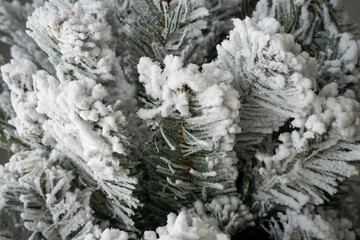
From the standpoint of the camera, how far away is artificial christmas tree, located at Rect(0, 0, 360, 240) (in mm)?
310

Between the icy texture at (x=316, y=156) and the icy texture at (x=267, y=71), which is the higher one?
the icy texture at (x=267, y=71)

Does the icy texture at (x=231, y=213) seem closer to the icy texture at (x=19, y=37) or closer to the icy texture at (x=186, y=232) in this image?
the icy texture at (x=186, y=232)

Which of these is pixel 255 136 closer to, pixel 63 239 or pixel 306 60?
pixel 306 60

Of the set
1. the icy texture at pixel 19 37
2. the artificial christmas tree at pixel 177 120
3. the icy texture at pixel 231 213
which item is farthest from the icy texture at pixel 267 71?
the icy texture at pixel 19 37

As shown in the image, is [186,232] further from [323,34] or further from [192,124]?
[323,34]

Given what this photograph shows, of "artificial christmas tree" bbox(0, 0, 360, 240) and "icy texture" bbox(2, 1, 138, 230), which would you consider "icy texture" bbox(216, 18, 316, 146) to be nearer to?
"artificial christmas tree" bbox(0, 0, 360, 240)

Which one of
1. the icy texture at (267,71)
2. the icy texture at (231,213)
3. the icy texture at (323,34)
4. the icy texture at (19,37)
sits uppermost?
the icy texture at (19,37)

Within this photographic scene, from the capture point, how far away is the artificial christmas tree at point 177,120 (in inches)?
12.2

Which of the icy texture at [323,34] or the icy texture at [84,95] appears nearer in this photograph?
the icy texture at [84,95]

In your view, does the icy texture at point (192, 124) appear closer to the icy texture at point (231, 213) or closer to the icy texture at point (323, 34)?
the icy texture at point (231, 213)

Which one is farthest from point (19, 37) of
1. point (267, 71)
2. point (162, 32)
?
point (267, 71)

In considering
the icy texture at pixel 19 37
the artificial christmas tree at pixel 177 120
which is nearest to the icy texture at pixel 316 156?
the artificial christmas tree at pixel 177 120

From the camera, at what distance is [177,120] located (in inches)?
13.3

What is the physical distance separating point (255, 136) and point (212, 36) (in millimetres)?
152
